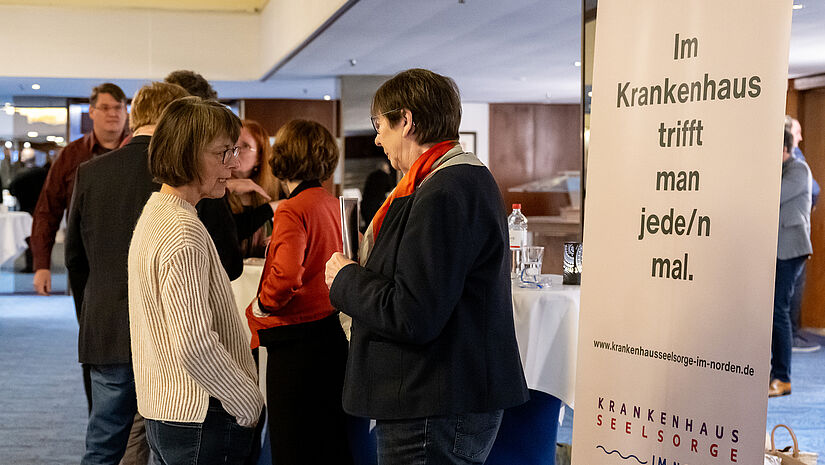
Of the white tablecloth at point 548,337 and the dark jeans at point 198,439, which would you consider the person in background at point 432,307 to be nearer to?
the dark jeans at point 198,439

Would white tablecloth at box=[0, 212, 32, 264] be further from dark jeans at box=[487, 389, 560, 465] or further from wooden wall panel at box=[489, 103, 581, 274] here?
wooden wall panel at box=[489, 103, 581, 274]

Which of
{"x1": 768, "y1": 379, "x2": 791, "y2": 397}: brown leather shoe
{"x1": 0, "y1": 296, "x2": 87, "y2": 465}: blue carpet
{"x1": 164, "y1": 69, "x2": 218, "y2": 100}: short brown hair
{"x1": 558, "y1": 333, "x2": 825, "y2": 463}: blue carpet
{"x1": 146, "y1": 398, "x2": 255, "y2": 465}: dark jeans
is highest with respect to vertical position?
{"x1": 164, "y1": 69, "x2": 218, "y2": 100}: short brown hair

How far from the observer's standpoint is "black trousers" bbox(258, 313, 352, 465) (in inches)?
111

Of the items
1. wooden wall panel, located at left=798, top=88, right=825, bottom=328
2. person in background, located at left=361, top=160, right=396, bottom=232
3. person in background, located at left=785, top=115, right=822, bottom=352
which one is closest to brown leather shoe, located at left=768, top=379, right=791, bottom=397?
person in background, located at left=785, top=115, right=822, bottom=352

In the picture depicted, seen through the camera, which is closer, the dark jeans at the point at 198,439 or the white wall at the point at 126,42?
the dark jeans at the point at 198,439

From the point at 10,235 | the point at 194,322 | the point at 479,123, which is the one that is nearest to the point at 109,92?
the point at 194,322

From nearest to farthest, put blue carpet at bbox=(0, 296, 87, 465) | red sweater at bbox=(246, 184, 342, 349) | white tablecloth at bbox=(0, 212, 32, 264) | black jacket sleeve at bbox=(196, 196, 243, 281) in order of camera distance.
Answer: black jacket sleeve at bbox=(196, 196, 243, 281), red sweater at bbox=(246, 184, 342, 349), blue carpet at bbox=(0, 296, 87, 465), white tablecloth at bbox=(0, 212, 32, 264)

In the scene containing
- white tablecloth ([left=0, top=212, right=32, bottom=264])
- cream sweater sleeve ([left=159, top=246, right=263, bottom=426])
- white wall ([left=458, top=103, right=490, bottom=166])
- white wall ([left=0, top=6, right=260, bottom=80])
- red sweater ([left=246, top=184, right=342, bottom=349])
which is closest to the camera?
cream sweater sleeve ([left=159, top=246, right=263, bottom=426])

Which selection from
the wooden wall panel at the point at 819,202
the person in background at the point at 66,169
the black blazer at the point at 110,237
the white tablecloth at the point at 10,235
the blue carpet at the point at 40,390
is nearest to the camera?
the black blazer at the point at 110,237

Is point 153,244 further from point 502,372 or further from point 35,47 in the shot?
point 35,47

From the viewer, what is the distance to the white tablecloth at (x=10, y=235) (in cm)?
788

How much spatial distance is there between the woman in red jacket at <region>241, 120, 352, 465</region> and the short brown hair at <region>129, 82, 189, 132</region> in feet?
1.39

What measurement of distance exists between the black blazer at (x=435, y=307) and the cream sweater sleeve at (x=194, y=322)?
27 centimetres

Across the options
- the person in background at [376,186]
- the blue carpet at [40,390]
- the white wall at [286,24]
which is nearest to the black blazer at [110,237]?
the blue carpet at [40,390]
